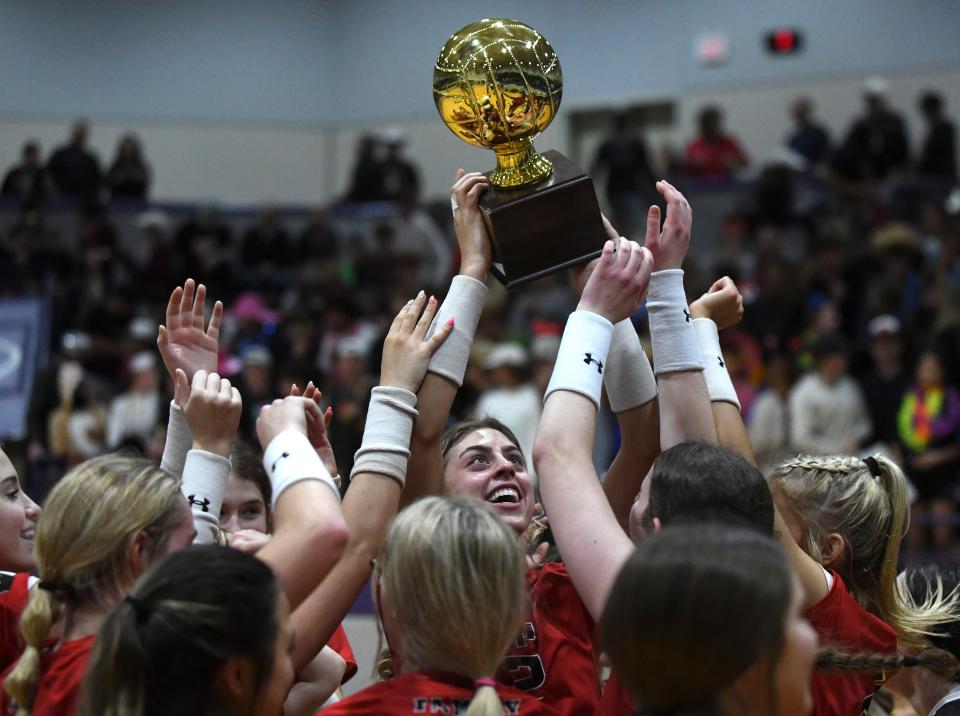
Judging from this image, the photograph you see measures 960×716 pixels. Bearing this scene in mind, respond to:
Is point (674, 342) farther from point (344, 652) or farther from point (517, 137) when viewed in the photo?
point (344, 652)

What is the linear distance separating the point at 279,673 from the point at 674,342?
109 cm

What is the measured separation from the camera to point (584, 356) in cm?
251

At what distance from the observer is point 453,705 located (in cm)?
211

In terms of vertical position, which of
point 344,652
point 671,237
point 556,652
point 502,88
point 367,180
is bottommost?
point 344,652

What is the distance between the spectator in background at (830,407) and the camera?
Answer: 8.79 metres

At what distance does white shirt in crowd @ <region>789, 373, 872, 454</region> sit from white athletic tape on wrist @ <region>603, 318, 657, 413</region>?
240 inches

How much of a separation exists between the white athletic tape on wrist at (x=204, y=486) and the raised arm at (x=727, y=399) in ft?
3.32

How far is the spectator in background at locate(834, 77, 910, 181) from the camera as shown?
499 inches

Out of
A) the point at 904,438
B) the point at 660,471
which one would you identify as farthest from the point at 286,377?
the point at 660,471

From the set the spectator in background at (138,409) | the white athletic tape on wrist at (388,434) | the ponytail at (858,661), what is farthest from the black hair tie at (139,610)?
the spectator in background at (138,409)

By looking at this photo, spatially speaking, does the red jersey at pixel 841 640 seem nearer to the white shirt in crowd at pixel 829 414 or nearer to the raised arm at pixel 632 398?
the raised arm at pixel 632 398

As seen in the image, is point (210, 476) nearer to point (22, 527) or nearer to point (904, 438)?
point (22, 527)

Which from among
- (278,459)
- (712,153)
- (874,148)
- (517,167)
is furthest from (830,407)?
(278,459)

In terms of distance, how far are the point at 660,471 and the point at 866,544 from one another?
697mm
